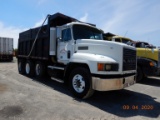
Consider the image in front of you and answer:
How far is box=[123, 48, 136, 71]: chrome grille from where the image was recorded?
5.93m

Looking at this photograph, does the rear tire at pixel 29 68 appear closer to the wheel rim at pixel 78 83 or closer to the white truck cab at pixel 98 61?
the white truck cab at pixel 98 61

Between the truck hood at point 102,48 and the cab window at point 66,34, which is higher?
the cab window at point 66,34

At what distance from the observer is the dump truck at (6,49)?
84.4 feet

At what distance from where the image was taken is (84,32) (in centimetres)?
743

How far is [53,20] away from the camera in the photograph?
859 centimetres

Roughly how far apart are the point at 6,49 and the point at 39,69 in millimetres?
18630

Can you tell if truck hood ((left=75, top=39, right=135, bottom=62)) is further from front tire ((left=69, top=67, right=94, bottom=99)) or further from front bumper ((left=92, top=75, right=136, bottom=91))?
front tire ((left=69, top=67, right=94, bottom=99))

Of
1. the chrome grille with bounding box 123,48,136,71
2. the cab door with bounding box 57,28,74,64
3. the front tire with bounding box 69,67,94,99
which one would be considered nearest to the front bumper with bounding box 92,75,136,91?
the front tire with bounding box 69,67,94,99

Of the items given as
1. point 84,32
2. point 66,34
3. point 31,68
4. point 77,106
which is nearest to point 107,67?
point 77,106

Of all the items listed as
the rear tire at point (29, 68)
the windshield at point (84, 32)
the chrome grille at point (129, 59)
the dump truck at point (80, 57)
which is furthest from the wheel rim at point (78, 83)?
the rear tire at point (29, 68)

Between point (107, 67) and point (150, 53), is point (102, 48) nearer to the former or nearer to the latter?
point (107, 67)

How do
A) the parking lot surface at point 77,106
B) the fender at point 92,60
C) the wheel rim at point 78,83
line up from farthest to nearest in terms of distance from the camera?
the wheel rim at point 78,83 → the fender at point 92,60 → the parking lot surface at point 77,106

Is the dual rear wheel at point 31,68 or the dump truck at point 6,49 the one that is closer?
the dual rear wheel at point 31,68
